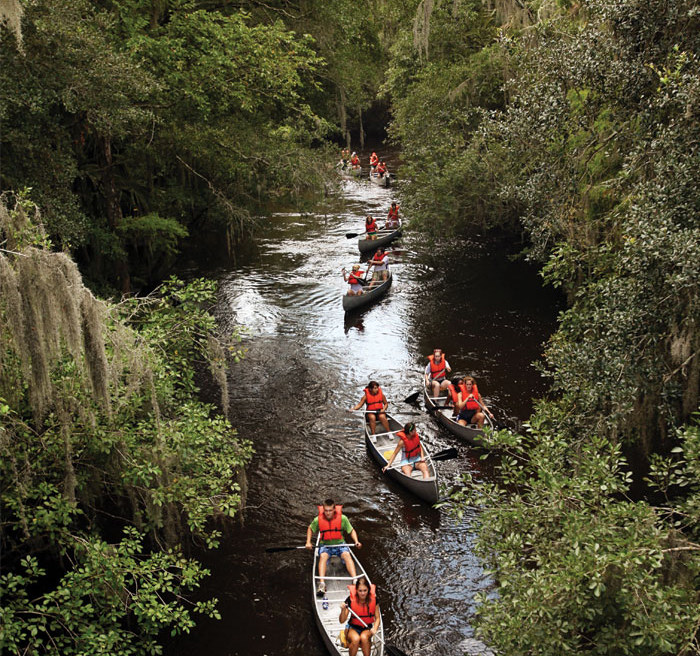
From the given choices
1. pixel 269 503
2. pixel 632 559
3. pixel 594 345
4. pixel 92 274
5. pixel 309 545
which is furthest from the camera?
pixel 92 274

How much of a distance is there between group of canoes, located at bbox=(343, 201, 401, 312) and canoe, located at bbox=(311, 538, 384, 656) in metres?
12.6

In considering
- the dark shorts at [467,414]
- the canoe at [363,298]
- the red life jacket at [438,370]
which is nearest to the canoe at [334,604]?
the dark shorts at [467,414]

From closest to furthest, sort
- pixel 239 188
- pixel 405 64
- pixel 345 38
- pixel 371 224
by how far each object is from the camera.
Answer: pixel 239 188
pixel 345 38
pixel 405 64
pixel 371 224

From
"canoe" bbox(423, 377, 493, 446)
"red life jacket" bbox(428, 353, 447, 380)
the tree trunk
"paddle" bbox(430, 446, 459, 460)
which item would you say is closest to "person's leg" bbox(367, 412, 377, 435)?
→ "canoe" bbox(423, 377, 493, 446)

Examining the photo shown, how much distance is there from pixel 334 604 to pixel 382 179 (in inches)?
1482

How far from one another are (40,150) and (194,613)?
32.0 ft

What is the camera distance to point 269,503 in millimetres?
13586

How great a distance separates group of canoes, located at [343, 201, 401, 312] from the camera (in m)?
23.5

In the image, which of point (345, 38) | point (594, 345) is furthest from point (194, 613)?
point (345, 38)

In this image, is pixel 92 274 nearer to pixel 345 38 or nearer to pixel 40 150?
pixel 40 150

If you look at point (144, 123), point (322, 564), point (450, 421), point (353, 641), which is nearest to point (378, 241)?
point (144, 123)

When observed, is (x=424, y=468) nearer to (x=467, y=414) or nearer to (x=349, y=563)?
(x=467, y=414)

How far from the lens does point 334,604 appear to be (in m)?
10.6

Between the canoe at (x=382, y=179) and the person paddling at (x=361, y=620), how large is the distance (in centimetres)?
3659
